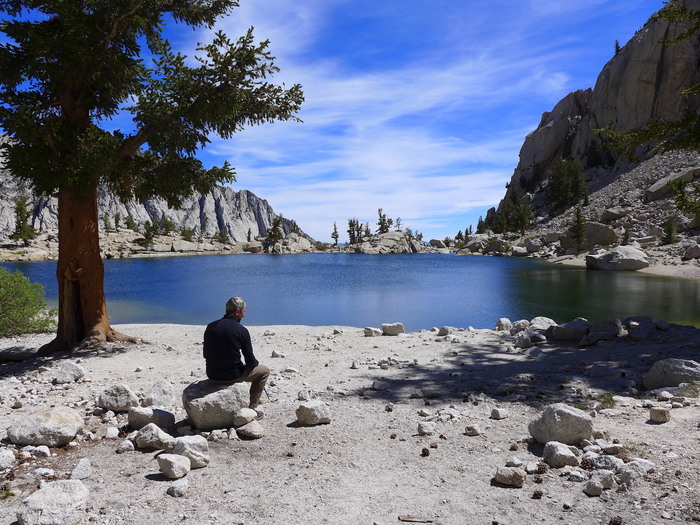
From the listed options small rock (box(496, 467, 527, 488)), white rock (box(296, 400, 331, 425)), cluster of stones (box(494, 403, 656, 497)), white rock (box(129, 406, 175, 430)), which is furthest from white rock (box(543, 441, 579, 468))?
white rock (box(129, 406, 175, 430))

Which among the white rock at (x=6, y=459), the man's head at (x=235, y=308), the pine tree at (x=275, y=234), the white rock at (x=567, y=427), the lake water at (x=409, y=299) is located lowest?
the lake water at (x=409, y=299)

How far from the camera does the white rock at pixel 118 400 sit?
765 cm

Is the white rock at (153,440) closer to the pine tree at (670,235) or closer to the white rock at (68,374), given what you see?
the white rock at (68,374)

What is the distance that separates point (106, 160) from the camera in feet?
38.2

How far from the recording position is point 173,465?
5.32 m

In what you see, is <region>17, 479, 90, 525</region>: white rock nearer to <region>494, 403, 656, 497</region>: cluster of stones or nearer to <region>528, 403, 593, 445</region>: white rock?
<region>494, 403, 656, 497</region>: cluster of stones

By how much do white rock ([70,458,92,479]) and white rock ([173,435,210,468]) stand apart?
3.15 ft

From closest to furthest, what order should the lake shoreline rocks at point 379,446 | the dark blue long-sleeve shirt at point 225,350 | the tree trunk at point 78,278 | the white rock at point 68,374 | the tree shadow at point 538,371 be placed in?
the lake shoreline rocks at point 379,446 < the dark blue long-sleeve shirt at point 225,350 < the tree shadow at point 538,371 < the white rock at point 68,374 < the tree trunk at point 78,278

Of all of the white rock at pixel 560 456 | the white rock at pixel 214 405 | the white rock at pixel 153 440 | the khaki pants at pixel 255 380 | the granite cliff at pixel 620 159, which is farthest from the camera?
the granite cliff at pixel 620 159

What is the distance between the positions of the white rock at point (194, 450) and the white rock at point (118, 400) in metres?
2.25

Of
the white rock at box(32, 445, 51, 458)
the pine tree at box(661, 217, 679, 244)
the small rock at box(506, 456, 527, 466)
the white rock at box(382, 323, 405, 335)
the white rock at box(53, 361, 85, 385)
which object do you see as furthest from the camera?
the pine tree at box(661, 217, 679, 244)

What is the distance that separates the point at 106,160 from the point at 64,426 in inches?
294

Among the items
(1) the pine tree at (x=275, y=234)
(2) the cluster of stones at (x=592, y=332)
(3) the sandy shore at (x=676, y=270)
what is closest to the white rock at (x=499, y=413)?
(2) the cluster of stones at (x=592, y=332)

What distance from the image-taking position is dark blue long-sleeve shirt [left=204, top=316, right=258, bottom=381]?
7.27 metres
